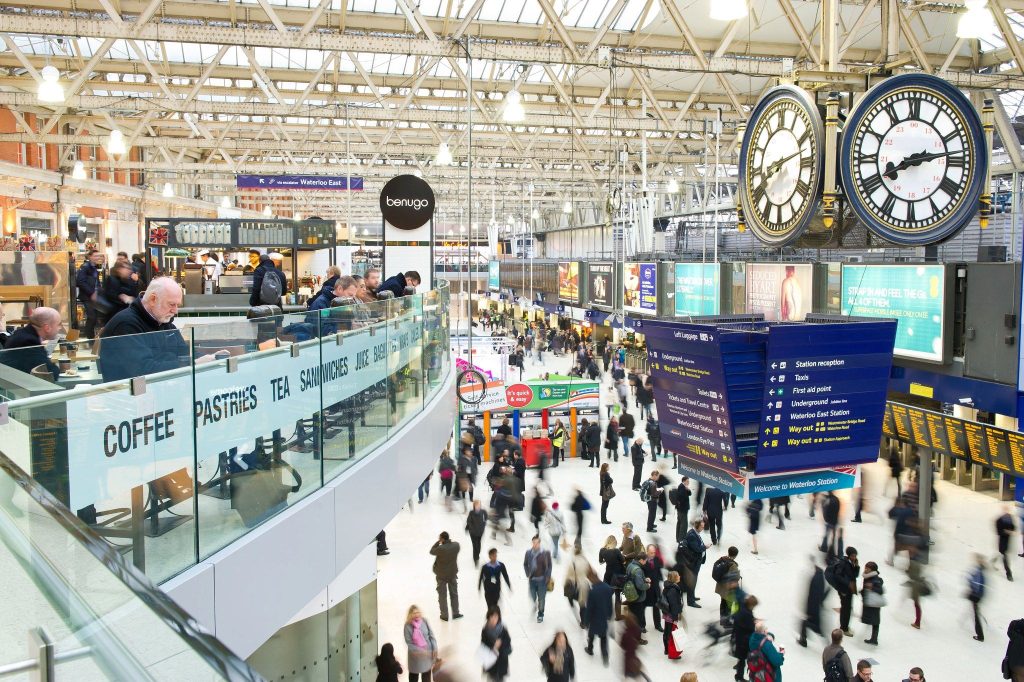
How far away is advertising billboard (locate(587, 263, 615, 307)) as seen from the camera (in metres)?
30.8

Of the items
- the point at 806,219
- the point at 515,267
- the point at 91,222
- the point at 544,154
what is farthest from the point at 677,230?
the point at 806,219

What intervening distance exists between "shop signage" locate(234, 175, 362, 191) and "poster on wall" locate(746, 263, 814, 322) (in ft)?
41.1

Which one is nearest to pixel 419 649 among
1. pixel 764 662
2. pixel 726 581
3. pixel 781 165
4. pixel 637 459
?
pixel 764 662

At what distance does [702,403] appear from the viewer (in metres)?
6.55

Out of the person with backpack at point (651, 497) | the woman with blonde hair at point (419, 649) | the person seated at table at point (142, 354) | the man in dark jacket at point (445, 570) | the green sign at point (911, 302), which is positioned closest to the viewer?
the person seated at table at point (142, 354)

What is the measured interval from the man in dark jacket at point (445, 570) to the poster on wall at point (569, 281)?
971 inches

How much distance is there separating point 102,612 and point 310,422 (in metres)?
4.34

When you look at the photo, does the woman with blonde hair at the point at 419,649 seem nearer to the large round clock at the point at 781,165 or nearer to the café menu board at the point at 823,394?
the café menu board at the point at 823,394

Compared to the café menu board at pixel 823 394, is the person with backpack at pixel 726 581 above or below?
below

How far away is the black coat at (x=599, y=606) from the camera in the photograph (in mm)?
10109

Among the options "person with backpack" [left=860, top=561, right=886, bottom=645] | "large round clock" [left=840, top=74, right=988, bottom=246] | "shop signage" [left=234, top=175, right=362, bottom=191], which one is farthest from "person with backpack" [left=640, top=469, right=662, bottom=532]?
"shop signage" [left=234, top=175, right=362, bottom=191]

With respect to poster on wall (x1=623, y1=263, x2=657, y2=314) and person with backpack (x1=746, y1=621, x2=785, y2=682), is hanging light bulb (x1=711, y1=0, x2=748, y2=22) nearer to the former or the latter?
person with backpack (x1=746, y1=621, x2=785, y2=682)

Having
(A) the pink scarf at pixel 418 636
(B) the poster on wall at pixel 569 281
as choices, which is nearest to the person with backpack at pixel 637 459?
(A) the pink scarf at pixel 418 636

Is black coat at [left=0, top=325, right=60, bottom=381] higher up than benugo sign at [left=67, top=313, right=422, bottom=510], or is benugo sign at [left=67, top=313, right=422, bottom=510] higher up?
black coat at [left=0, top=325, right=60, bottom=381]
